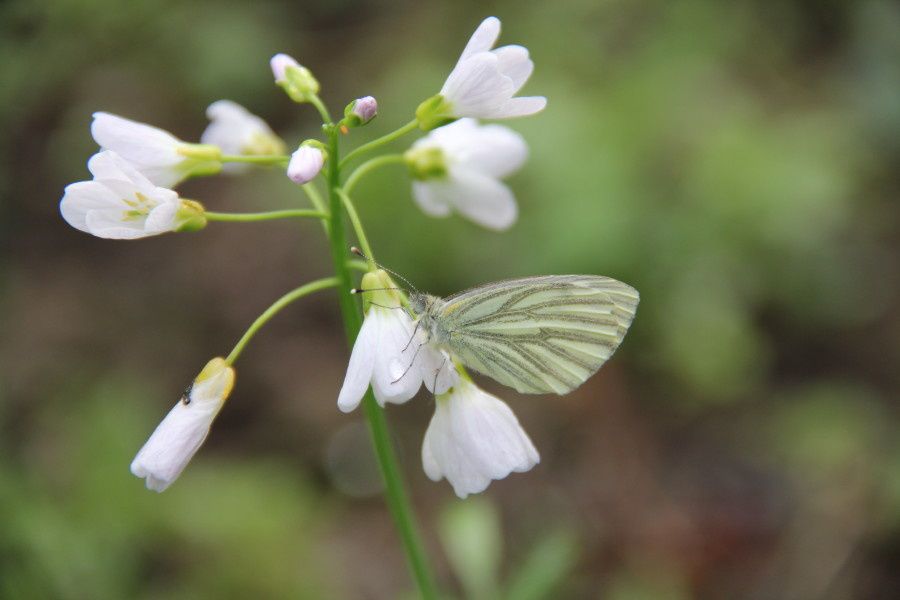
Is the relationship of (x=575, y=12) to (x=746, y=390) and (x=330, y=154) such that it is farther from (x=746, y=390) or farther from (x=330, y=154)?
(x=330, y=154)

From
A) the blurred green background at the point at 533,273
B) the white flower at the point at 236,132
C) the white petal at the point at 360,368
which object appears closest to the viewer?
the white petal at the point at 360,368

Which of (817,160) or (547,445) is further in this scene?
(817,160)

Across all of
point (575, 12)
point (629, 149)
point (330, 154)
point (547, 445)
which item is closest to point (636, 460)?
point (547, 445)

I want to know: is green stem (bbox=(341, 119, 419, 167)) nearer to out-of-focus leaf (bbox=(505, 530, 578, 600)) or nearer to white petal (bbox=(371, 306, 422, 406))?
white petal (bbox=(371, 306, 422, 406))

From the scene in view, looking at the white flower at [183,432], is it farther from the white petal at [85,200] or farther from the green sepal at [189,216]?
the white petal at [85,200]

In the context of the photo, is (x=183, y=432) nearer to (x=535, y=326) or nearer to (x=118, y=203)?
(x=118, y=203)

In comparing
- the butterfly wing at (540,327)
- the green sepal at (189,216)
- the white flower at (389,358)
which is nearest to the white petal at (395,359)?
the white flower at (389,358)

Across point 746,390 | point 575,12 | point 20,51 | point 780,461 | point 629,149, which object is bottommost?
point 780,461

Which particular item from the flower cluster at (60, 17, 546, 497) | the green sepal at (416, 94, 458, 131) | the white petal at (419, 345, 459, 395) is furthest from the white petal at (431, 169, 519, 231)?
the white petal at (419, 345, 459, 395)
